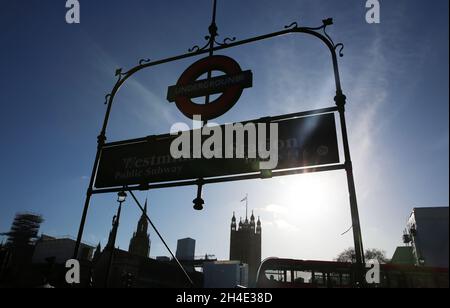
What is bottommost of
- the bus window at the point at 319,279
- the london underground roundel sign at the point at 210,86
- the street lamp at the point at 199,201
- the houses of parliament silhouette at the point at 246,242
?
the bus window at the point at 319,279

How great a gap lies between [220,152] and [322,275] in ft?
44.1

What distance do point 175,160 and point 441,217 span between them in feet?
11.1

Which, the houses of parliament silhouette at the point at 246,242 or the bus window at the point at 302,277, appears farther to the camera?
the houses of parliament silhouette at the point at 246,242

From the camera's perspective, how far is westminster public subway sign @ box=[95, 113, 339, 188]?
12.5 feet

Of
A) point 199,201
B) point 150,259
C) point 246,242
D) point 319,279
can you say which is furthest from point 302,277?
point 246,242

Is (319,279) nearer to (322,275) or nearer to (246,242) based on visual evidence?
(322,275)

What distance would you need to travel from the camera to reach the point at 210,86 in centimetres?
497

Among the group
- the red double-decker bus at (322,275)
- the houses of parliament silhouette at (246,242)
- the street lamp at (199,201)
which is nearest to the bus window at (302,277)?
the red double-decker bus at (322,275)

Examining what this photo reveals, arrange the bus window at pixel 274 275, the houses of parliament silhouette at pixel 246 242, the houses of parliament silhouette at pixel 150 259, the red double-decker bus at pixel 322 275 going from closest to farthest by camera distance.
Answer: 1. the red double-decker bus at pixel 322 275
2. the bus window at pixel 274 275
3. the houses of parliament silhouette at pixel 150 259
4. the houses of parliament silhouette at pixel 246 242

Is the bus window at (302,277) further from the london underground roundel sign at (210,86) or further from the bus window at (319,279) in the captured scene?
the london underground roundel sign at (210,86)

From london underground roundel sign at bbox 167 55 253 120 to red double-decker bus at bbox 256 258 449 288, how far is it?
1275 centimetres

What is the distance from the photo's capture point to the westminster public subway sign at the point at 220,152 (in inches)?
151

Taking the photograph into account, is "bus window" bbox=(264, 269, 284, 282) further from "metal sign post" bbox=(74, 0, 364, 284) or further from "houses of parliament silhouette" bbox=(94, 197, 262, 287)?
"houses of parliament silhouette" bbox=(94, 197, 262, 287)

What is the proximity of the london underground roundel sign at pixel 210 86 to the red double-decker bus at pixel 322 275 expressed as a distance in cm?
1275
